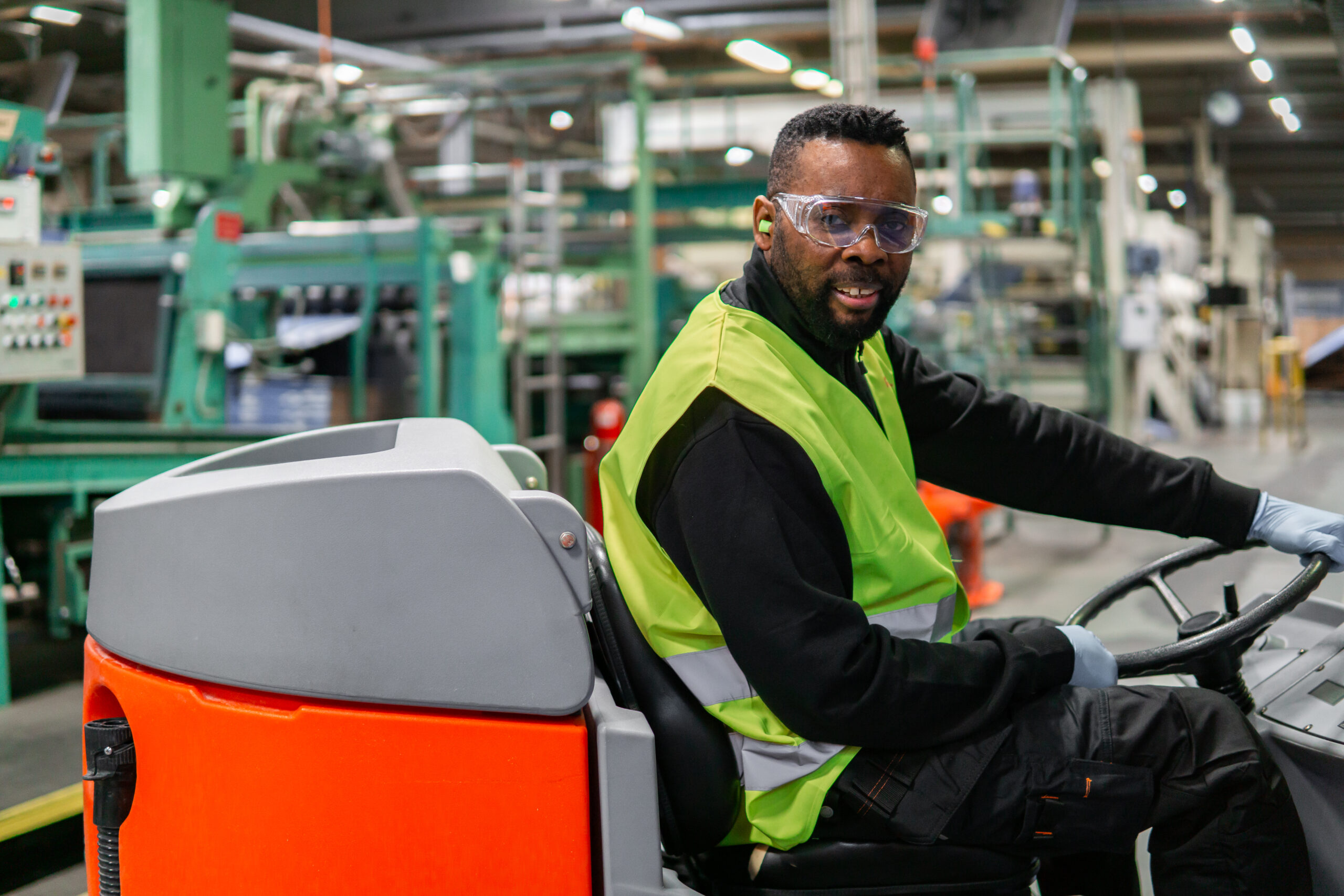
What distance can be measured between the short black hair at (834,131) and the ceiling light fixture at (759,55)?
9.04 metres

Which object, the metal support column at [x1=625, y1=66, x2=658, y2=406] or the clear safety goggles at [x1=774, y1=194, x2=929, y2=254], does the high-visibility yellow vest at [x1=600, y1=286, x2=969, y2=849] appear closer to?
the clear safety goggles at [x1=774, y1=194, x2=929, y2=254]

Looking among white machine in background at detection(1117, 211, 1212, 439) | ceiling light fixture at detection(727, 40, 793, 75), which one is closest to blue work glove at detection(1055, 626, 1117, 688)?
ceiling light fixture at detection(727, 40, 793, 75)

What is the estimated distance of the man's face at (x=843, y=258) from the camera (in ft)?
5.46

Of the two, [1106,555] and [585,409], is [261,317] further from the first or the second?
[1106,555]

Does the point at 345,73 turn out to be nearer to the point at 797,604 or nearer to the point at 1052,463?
the point at 1052,463

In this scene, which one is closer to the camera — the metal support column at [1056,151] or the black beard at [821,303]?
the black beard at [821,303]

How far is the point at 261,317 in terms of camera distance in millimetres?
8016

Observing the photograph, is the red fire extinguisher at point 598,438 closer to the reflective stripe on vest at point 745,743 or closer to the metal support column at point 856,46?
the metal support column at point 856,46

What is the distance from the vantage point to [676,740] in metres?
1.56

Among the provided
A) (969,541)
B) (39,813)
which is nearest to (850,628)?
(39,813)

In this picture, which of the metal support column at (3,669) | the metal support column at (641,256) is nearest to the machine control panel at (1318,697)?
the metal support column at (3,669)

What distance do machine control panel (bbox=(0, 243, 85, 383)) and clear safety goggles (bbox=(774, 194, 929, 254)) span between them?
4.03 metres

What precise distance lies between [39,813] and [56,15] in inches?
304

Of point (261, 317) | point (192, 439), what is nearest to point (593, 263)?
point (261, 317)
